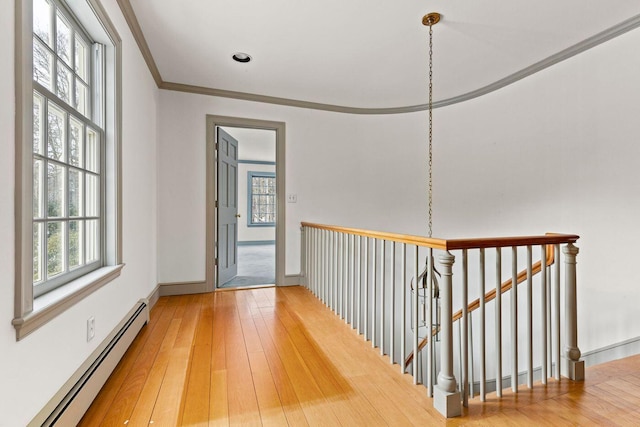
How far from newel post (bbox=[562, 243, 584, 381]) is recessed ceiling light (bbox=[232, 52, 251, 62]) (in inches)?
114

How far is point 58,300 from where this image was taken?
1261 millimetres

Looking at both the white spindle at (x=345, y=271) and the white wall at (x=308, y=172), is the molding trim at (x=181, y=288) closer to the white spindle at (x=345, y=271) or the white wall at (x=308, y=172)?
the white wall at (x=308, y=172)

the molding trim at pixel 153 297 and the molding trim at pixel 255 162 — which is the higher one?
the molding trim at pixel 255 162

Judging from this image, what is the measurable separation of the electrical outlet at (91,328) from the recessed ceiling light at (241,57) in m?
Result: 2.40

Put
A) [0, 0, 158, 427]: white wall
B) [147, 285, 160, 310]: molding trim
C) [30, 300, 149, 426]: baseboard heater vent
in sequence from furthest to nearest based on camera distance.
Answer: [147, 285, 160, 310]: molding trim → [30, 300, 149, 426]: baseboard heater vent → [0, 0, 158, 427]: white wall

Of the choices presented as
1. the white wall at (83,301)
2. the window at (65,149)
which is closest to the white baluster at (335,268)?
the white wall at (83,301)

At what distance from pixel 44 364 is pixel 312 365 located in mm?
1310

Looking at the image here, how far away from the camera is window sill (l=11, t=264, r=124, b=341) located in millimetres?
1054

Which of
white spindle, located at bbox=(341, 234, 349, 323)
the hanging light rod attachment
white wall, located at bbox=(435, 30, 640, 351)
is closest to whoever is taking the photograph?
the hanging light rod attachment

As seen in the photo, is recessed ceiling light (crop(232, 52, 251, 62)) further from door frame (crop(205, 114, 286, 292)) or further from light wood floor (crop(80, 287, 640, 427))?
light wood floor (crop(80, 287, 640, 427))

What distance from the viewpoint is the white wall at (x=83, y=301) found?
98 centimetres

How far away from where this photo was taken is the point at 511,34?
8.36ft

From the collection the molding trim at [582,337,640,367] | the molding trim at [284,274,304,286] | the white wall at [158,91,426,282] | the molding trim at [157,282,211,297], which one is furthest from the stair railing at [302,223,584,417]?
the molding trim at [157,282,211,297]

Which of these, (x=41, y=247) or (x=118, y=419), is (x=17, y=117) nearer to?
(x=41, y=247)
